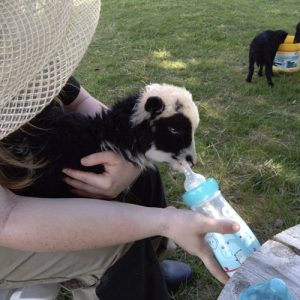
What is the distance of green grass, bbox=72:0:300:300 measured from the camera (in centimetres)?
248

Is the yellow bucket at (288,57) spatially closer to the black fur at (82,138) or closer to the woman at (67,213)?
the black fur at (82,138)

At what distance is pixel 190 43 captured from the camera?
5.17m

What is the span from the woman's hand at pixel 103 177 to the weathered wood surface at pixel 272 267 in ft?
1.87

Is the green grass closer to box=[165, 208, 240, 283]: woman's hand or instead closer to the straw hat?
box=[165, 208, 240, 283]: woman's hand

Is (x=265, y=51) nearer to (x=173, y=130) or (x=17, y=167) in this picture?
(x=173, y=130)

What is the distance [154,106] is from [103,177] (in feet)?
1.07

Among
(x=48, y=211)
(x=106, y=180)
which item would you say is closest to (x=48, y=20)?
(x=48, y=211)

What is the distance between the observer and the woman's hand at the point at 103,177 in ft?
4.88

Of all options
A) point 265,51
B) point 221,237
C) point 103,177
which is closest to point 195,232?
point 221,237

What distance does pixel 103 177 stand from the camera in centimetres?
149

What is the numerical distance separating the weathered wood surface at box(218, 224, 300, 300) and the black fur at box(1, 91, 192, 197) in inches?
24.0

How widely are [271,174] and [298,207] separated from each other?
29 centimetres

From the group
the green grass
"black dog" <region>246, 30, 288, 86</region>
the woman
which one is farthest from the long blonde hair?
"black dog" <region>246, 30, 288, 86</region>

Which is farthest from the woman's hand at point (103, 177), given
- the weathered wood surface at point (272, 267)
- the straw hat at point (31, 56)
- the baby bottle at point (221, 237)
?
the weathered wood surface at point (272, 267)
